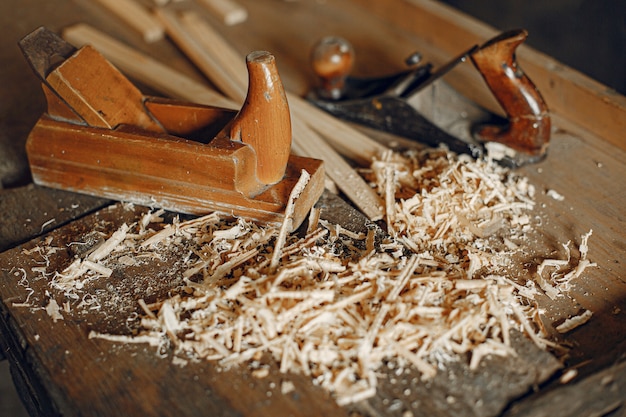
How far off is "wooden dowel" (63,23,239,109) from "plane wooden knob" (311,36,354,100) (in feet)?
1.04

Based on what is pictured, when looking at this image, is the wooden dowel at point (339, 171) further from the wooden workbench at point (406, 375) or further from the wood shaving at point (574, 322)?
the wood shaving at point (574, 322)

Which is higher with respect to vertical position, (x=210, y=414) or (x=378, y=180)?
(x=378, y=180)

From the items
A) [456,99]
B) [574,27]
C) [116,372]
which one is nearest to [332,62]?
[456,99]

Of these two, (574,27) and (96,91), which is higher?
(574,27)

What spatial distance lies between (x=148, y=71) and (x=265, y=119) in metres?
0.97

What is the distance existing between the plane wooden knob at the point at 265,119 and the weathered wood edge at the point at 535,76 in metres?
0.99

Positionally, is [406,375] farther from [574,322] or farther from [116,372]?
[116,372]

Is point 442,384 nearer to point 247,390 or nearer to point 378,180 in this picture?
point 247,390

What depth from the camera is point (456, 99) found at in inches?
81.1

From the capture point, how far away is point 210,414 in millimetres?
1181

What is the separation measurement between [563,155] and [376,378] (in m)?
1.08

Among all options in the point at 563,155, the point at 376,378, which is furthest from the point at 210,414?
the point at 563,155

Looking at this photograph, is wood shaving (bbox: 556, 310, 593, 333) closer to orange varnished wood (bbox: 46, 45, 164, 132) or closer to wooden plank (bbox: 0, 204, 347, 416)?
wooden plank (bbox: 0, 204, 347, 416)

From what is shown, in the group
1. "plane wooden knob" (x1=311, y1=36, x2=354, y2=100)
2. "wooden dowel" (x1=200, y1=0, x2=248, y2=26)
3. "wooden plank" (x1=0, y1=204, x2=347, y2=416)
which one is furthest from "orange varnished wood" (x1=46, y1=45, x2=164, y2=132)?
"wooden dowel" (x1=200, y1=0, x2=248, y2=26)
